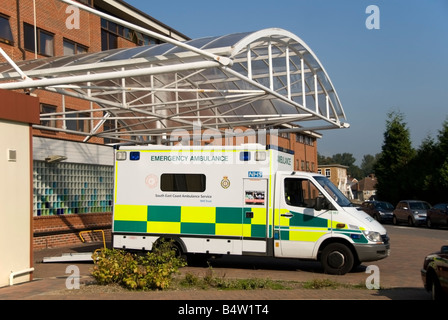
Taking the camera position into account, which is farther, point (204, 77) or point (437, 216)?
point (437, 216)

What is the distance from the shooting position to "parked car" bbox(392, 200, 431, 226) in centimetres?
3334

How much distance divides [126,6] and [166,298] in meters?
23.5

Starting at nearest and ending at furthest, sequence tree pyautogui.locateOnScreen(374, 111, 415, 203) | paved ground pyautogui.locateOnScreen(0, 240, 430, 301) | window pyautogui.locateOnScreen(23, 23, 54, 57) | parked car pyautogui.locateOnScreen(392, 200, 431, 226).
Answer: paved ground pyautogui.locateOnScreen(0, 240, 430, 301) < window pyautogui.locateOnScreen(23, 23, 54, 57) < parked car pyautogui.locateOnScreen(392, 200, 431, 226) < tree pyautogui.locateOnScreen(374, 111, 415, 203)

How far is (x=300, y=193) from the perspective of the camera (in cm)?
1330

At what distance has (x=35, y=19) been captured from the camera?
2283 cm

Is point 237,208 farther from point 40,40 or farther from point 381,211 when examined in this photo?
point 381,211

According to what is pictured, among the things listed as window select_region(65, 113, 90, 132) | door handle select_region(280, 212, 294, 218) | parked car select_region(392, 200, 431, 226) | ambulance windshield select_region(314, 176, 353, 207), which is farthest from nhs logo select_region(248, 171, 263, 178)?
parked car select_region(392, 200, 431, 226)

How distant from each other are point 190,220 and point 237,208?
1184 millimetres

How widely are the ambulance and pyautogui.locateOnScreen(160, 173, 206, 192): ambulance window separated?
0.08 feet

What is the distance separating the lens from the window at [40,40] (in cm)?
2306

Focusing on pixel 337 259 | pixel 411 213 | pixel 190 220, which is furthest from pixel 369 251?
pixel 411 213

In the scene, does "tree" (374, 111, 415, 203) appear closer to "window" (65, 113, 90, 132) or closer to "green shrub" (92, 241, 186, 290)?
"window" (65, 113, 90, 132)

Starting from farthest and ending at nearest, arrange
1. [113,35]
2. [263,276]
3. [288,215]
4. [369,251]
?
[113,35], [288,215], [263,276], [369,251]
